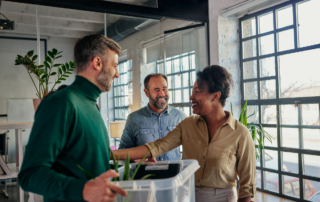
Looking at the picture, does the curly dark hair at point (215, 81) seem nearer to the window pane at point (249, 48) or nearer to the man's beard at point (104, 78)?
the man's beard at point (104, 78)

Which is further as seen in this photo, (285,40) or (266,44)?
(266,44)

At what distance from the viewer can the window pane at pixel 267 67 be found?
3475 millimetres

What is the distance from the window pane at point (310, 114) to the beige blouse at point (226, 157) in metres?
1.92

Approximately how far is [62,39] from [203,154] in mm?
2441

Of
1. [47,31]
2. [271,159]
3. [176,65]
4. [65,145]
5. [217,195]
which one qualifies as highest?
[47,31]

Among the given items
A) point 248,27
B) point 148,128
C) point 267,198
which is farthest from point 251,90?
point 148,128

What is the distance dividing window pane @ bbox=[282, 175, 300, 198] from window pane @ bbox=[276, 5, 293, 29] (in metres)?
1.88

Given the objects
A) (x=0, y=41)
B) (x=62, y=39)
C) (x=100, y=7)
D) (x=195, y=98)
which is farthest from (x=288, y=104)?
(x=0, y=41)

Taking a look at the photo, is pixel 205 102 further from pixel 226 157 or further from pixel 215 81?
pixel 226 157

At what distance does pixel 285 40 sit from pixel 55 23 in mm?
2761

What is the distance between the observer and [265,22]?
356 centimetres

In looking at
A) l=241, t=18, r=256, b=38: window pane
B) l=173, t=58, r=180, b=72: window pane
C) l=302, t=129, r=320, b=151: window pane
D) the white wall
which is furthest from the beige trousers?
l=173, t=58, r=180, b=72: window pane

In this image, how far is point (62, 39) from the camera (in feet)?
10.6

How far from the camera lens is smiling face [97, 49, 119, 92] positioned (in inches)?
44.9
